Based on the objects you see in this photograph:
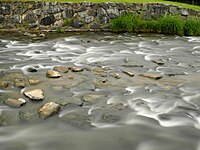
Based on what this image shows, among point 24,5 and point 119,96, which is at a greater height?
point 24,5

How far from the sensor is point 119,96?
5.51 meters

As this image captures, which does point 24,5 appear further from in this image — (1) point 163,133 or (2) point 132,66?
(1) point 163,133

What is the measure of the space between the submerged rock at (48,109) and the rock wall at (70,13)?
8908mm

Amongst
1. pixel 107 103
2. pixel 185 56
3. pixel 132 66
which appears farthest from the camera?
pixel 185 56

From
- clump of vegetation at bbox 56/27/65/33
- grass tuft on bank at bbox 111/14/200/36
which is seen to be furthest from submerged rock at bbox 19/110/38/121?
grass tuft on bank at bbox 111/14/200/36

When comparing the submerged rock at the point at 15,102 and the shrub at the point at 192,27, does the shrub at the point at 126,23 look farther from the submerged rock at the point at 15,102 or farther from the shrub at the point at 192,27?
the submerged rock at the point at 15,102

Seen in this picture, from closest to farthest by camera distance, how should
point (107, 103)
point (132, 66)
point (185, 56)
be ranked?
point (107, 103) < point (132, 66) < point (185, 56)

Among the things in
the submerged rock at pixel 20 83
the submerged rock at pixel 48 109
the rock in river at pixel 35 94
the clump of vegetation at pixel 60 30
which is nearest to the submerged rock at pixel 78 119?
the submerged rock at pixel 48 109

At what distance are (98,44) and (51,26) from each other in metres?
3.38

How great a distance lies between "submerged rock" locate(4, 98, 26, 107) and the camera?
4.96 meters

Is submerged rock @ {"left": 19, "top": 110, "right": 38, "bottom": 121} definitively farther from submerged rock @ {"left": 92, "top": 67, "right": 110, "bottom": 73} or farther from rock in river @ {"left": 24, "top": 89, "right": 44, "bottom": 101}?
submerged rock @ {"left": 92, "top": 67, "right": 110, "bottom": 73}

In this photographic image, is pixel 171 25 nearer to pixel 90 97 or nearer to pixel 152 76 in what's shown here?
pixel 152 76

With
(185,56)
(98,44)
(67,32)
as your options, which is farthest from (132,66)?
(67,32)

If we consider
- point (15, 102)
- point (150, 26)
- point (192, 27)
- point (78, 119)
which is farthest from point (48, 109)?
point (192, 27)
